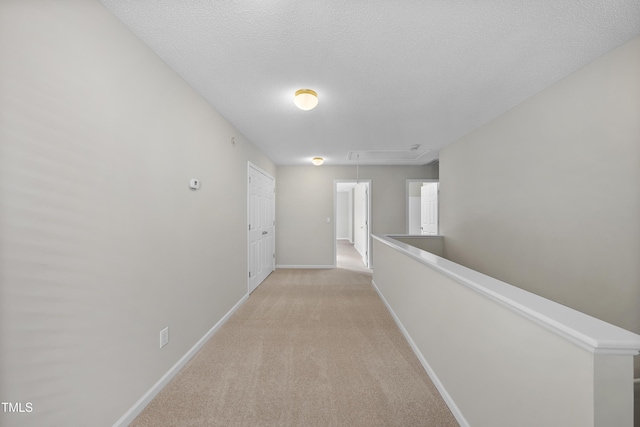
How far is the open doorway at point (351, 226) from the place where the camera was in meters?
6.29

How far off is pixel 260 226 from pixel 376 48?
3314mm

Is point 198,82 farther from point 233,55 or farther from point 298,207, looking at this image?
point 298,207

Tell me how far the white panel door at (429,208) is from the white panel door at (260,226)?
3.50 metres

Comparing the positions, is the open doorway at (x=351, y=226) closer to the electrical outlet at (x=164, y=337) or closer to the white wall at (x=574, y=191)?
the white wall at (x=574, y=191)

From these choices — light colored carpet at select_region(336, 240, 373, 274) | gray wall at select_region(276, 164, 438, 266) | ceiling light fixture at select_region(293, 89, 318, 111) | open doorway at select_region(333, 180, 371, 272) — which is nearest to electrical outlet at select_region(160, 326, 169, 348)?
ceiling light fixture at select_region(293, 89, 318, 111)

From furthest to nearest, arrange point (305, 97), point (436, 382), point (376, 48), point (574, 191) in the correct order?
point (305, 97) → point (574, 191) → point (436, 382) → point (376, 48)

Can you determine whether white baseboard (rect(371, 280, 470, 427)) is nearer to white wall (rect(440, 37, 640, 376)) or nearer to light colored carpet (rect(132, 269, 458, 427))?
light colored carpet (rect(132, 269, 458, 427))

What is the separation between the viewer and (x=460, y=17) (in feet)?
4.72

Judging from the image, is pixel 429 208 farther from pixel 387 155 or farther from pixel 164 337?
pixel 164 337

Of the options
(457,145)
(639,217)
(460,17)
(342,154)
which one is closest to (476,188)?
(457,145)

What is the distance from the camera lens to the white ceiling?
4.57ft

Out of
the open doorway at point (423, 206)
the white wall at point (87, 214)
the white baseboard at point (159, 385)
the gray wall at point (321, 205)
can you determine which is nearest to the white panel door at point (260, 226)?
the gray wall at point (321, 205)

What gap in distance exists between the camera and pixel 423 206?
248 inches

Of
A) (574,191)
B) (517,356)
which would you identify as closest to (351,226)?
(574,191)
